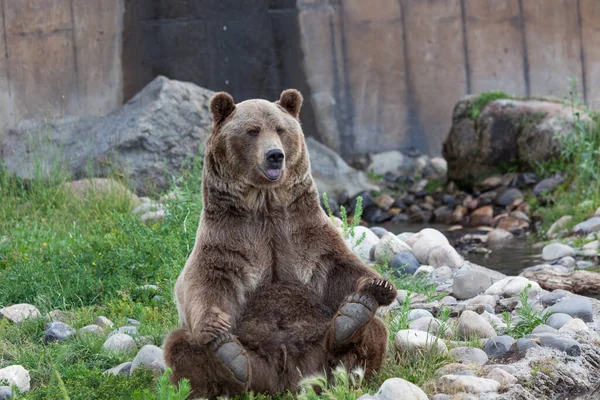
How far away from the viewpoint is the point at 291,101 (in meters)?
4.55

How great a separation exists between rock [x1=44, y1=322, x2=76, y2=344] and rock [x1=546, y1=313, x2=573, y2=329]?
294 centimetres

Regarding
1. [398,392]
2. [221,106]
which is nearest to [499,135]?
[221,106]

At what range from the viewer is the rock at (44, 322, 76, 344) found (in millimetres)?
5543

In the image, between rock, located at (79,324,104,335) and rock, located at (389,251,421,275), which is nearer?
rock, located at (79,324,104,335)

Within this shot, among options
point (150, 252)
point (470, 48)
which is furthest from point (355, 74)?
point (150, 252)

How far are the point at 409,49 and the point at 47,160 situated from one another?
645 centimetres

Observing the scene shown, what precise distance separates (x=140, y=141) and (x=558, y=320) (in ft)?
22.7

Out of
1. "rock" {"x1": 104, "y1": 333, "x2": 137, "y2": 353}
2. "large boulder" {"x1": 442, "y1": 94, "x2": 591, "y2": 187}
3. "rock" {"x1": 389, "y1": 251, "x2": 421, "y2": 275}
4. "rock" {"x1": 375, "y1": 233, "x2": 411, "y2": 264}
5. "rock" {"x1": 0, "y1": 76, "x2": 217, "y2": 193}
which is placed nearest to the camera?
"rock" {"x1": 104, "y1": 333, "x2": 137, "y2": 353}

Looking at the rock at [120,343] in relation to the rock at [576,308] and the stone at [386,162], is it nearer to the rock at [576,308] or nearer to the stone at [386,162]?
the rock at [576,308]

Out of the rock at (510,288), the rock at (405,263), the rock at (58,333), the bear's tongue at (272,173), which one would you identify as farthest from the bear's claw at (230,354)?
the rock at (405,263)

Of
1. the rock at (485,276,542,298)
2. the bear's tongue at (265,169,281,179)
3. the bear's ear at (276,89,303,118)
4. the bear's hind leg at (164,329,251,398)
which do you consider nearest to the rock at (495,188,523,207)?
the rock at (485,276,542,298)

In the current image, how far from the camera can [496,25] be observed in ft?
47.1

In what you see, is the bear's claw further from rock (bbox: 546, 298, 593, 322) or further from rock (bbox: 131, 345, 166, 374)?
rock (bbox: 546, 298, 593, 322)

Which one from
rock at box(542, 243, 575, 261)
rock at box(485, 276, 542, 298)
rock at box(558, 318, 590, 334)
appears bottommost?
rock at box(542, 243, 575, 261)
